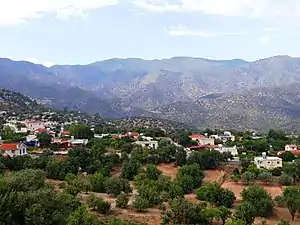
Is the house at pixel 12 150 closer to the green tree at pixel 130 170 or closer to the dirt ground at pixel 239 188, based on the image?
the green tree at pixel 130 170

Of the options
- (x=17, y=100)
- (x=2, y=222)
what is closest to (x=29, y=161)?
(x=2, y=222)

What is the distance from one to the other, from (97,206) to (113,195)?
20.4 feet

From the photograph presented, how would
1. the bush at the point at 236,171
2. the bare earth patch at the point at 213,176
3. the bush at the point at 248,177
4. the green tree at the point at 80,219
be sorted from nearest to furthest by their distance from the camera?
the green tree at the point at 80,219 < the bush at the point at 248,177 < the bare earth patch at the point at 213,176 < the bush at the point at 236,171

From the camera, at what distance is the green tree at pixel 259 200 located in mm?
40812

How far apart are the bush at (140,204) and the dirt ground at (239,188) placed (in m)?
10.5

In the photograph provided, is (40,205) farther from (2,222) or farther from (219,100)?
(219,100)

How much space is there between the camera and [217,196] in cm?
4306

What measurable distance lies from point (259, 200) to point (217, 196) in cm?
379

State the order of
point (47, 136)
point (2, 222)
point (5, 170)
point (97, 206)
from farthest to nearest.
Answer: point (47, 136) → point (5, 170) → point (97, 206) → point (2, 222)

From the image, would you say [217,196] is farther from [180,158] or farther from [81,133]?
[81,133]

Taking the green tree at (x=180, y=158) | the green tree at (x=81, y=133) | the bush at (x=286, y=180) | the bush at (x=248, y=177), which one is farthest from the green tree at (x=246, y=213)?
the green tree at (x=81, y=133)

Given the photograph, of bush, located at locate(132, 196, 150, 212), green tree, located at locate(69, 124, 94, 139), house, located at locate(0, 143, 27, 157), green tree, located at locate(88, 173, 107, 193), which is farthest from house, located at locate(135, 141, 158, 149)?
bush, located at locate(132, 196, 150, 212)

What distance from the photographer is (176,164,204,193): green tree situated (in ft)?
155

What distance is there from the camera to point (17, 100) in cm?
13425
